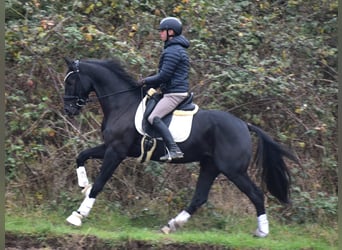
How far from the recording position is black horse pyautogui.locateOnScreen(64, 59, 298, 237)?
9219 millimetres

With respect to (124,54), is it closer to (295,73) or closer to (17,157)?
(17,157)

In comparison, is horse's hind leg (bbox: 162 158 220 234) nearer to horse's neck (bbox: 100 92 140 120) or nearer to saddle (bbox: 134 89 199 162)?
saddle (bbox: 134 89 199 162)

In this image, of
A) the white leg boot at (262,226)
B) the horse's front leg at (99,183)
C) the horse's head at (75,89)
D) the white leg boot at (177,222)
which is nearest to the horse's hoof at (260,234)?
the white leg boot at (262,226)

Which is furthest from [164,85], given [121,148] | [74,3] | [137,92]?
[74,3]

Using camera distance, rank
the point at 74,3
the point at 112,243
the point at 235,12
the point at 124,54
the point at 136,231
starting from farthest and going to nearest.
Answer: the point at 235,12 → the point at 74,3 → the point at 124,54 → the point at 136,231 → the point at 112,243

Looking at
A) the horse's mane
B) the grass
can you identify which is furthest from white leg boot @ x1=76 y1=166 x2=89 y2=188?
the horse's mane

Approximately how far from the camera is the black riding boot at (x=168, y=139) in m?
8.98

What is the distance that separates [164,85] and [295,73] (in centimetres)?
421

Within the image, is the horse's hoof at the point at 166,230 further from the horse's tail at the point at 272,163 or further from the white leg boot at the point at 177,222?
the horse's tail at the point at 272,163

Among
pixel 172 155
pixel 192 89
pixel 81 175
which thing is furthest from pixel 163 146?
pixel 192 89

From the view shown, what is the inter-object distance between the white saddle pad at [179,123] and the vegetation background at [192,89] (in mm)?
1526

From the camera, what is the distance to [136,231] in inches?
361

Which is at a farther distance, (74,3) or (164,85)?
(74,3)

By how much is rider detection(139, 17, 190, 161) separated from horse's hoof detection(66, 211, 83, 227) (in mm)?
1427
